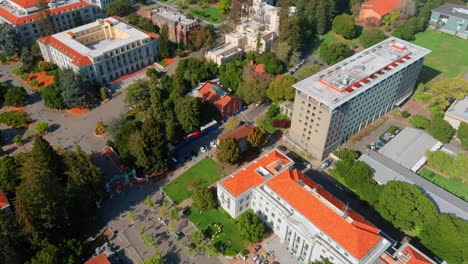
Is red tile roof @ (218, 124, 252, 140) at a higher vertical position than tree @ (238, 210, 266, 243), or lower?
higher

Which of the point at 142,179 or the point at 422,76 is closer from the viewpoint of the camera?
the point at 142,179

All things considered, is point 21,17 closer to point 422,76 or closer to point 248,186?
point 248,186

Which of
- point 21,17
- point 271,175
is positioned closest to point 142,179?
point 271,175

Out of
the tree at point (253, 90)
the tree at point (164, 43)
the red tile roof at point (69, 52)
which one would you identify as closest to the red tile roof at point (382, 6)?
the tree at point (253, 90)

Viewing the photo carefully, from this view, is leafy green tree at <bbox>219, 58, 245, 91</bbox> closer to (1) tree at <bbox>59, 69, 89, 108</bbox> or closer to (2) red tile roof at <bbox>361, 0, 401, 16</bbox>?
(1) tree at <bbox>59, 69, 89, 108</bbox>

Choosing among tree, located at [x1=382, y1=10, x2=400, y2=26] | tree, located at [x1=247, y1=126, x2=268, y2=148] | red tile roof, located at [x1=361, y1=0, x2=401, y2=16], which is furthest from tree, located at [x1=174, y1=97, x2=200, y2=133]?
tree, located at [x1=382, y1=10, x2=400, y2=26]

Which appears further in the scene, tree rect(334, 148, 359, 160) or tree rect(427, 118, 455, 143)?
tree rect(427, 118, 455, 143)

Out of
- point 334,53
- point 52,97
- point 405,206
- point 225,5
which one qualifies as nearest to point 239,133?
point 405,206
